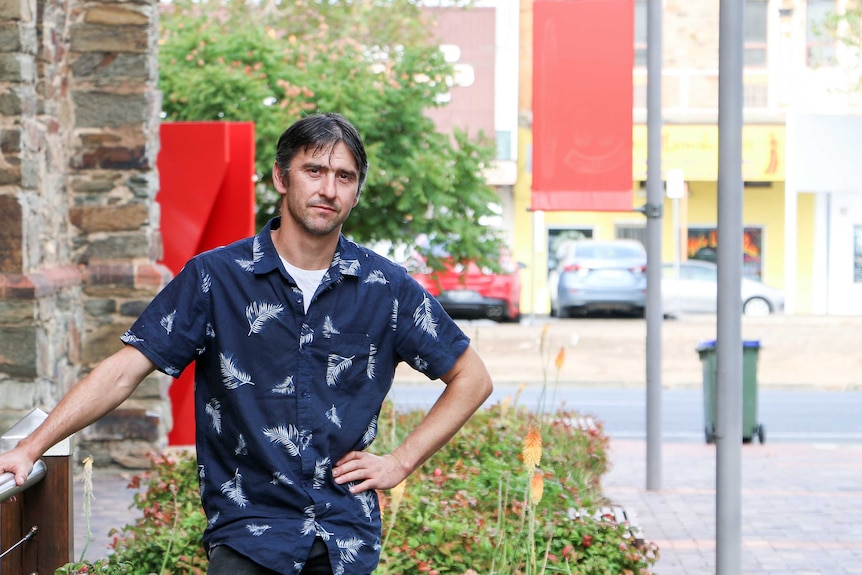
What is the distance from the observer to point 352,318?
308cm

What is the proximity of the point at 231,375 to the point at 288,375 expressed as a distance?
11cm

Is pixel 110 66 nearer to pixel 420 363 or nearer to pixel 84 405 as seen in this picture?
pixel 420 363

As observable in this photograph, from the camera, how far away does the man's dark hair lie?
3.09m

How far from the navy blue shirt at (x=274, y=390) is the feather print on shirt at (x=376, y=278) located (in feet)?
0.05

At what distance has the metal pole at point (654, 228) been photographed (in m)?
9.19

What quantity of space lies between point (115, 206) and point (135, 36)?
3.52 ft

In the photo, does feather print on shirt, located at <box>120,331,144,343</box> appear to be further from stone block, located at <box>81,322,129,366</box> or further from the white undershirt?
stone block, located at <box>81,322,129,366</box>

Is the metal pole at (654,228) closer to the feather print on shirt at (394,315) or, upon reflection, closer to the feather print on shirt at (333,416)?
the feather print on shirt at (394,315)

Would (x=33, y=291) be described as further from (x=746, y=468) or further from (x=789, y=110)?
Answer: (x=789, y=110)

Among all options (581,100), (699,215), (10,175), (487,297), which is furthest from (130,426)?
(699,215)

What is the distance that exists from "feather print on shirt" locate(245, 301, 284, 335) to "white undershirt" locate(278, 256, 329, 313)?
0.06 metres

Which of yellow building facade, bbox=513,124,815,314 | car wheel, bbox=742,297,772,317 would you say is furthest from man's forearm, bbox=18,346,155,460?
yellow building facade, bbox=513,124,815,314

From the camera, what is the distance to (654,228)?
9.25 meters

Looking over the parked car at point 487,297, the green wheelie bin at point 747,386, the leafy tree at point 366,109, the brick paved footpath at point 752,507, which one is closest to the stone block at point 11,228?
the brick paved footpath at point 752,507
